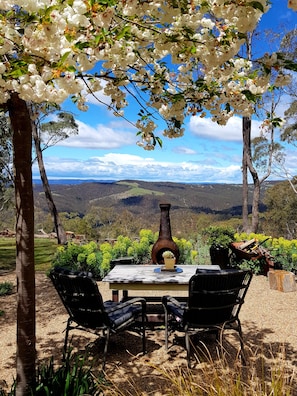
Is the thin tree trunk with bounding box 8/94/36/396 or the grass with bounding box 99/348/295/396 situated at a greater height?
the thin tree trunk with bounding box 8/94/36/396

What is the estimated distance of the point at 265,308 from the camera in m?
6.07

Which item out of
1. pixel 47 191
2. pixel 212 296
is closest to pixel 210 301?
pixel 212 296

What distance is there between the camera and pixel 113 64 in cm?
255

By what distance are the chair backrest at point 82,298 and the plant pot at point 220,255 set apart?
16.3 ft

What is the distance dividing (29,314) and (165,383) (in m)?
1.40

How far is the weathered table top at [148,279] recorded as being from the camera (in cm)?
476

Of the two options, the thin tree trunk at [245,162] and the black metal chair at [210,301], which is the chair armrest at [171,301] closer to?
the black metal chair at [210,301]

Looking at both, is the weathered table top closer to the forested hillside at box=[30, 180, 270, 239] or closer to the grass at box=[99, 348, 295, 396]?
the grass at box=[99, 348, 295, 396]

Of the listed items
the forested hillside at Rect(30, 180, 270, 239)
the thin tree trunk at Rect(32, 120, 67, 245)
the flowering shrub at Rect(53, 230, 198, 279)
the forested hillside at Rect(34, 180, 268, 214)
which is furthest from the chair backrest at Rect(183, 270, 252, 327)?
the forested hillside at Rect(34, 180, 268, 214)

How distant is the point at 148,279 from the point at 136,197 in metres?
66.8

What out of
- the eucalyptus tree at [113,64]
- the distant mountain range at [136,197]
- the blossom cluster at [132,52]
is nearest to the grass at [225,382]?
the eucalyptus tree at [113,64]

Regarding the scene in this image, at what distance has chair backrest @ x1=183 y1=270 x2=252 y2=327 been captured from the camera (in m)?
3.81

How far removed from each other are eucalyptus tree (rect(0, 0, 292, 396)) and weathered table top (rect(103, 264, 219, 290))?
5.82ft

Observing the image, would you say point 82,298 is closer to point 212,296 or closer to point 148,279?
point 148,279
